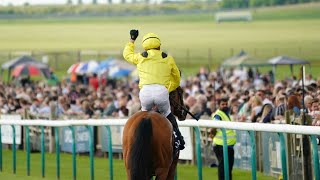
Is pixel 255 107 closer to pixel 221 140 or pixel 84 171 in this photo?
pixel 84 171

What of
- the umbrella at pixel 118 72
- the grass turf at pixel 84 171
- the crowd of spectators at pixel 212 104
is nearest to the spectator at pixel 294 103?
the crowd of spectators at pixel 212 104

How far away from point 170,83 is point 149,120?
0.89 metres

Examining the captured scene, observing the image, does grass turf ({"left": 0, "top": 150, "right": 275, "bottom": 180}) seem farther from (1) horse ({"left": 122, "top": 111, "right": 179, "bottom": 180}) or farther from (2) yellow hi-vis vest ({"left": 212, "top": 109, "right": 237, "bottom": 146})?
(1) horse ({"left": 122, "top": 111, "right": 179, "bottom": 180})

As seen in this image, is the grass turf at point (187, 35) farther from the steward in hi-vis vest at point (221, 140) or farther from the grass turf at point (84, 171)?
the steward in hi-vis vest at point (221, 140)

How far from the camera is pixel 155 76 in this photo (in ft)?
36.3

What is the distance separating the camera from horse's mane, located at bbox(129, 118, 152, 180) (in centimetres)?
1044

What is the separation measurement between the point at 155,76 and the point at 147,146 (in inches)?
34.1

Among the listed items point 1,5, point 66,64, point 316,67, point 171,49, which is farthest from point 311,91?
point 1,5

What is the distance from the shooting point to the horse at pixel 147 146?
34.3 ft

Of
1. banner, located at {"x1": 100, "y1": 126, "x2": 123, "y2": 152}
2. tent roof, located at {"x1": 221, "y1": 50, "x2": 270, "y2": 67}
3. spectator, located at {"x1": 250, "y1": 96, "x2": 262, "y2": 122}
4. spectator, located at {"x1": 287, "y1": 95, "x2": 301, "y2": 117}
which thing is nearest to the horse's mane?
spectator, located at {"x1": 287, "y1": 95, "x2": 301, "y2": 117}

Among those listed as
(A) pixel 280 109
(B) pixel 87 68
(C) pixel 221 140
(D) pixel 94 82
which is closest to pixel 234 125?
(C) pixel 221 140

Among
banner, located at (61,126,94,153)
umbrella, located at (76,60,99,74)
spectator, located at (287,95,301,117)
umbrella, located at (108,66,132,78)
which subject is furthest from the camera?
umbrella, located at (76,60,99,74)

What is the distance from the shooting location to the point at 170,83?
1130 centimetres

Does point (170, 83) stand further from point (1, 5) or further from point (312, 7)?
point (1, 5)
